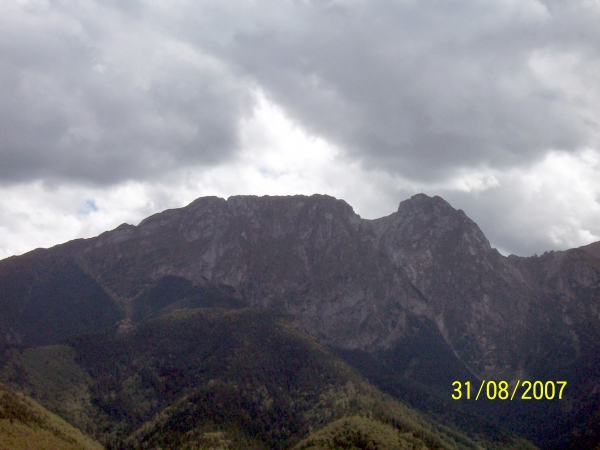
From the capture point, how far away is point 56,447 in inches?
7643

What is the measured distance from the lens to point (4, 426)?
7372 inches

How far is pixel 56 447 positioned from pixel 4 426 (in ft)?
62.1
